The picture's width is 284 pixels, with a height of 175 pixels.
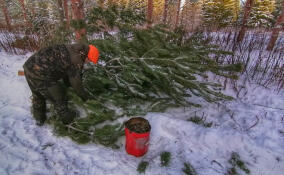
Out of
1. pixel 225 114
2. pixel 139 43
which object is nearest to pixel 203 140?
pixel 225 114

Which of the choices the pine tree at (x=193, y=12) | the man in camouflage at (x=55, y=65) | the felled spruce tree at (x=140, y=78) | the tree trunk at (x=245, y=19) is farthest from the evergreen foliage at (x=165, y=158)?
the pine tree at (x=193, y=12)

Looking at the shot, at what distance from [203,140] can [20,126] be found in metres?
3.28

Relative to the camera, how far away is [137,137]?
2256 mm

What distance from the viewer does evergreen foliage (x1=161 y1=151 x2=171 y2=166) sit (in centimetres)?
235

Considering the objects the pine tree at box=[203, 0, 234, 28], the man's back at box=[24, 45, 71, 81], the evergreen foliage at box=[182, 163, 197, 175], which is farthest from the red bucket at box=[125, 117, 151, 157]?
the pine tree at box=[203, 0, 234, 28]

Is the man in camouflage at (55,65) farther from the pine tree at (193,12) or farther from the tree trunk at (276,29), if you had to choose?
the pine tree at (193,12)

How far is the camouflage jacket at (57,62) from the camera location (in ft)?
8.41

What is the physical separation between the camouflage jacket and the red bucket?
1.14 m

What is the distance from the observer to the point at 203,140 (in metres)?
2.77

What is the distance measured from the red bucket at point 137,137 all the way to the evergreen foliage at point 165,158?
28 cm

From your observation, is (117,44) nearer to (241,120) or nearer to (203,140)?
(203,140)

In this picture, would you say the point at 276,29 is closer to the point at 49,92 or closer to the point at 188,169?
the point at 188,169

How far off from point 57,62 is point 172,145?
226cm

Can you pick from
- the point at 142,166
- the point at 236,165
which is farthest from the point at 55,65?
the point at 236,165
